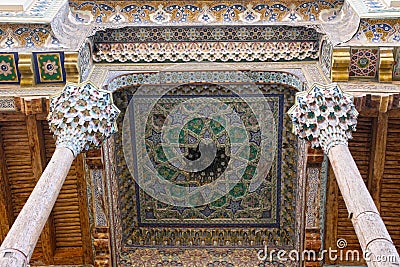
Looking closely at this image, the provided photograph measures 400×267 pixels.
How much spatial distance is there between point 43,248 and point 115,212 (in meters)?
0.99

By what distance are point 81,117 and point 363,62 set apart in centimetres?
283

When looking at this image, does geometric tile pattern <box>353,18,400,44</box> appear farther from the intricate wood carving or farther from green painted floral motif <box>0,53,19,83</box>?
green painted floral motif <box>0,53,19,83</box>

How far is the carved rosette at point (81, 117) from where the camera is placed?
21.1 feet

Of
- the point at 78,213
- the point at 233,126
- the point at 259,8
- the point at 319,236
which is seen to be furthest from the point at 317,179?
the point at 78,213

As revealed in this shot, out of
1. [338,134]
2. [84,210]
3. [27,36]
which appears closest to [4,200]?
[84,210]

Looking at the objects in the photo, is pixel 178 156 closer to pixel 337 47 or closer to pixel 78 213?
pixel 78 213

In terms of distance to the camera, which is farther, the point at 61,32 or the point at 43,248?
the point at 43,248

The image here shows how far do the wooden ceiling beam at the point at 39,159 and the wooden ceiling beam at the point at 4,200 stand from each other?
325mm

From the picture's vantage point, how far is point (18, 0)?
7.47 metres

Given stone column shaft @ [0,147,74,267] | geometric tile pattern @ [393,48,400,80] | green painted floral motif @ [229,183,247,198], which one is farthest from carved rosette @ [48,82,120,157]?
geometric tile pattern @ [393,48,400,80]

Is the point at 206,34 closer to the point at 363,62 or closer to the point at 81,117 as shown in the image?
the point at 363,62

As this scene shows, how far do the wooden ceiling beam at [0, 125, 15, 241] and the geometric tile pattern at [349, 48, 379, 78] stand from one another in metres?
3.85

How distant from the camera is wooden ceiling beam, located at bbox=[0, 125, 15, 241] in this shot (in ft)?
26.3

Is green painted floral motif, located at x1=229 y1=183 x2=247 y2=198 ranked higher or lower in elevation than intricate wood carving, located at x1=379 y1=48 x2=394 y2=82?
lower
